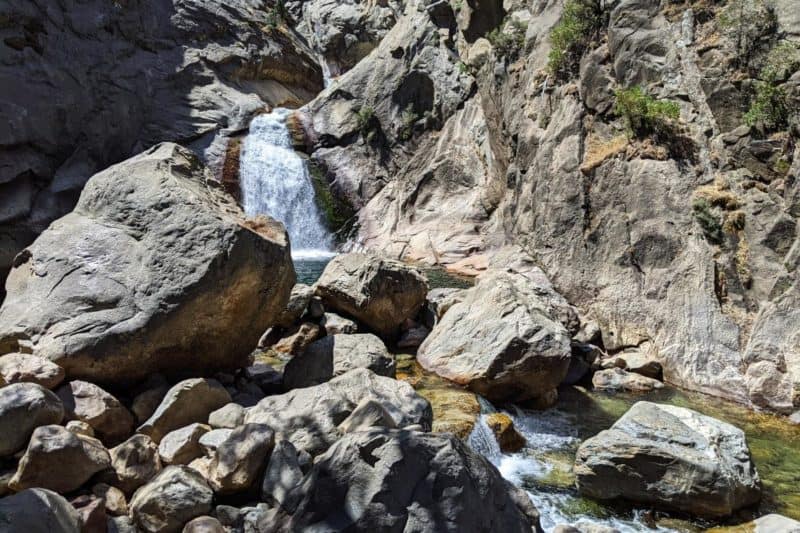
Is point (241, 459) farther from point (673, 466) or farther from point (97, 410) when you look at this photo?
point (673, 466)

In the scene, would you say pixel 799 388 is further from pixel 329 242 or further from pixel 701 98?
pixel 329 242

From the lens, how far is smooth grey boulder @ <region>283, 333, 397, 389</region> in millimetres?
6973

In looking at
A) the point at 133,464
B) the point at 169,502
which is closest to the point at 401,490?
the point at 169,502

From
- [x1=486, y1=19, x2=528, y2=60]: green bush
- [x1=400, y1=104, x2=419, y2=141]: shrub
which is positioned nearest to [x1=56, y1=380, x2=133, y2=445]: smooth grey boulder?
[x1=486, y1=19, x2=528, y2=60]: green bush

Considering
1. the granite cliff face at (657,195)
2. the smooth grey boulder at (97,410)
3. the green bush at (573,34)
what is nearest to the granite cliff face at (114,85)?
the smooth grey boulder at (97,410)

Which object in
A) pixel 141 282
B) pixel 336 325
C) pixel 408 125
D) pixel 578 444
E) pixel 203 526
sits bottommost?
pixel 578 444

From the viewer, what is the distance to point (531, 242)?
14070mm

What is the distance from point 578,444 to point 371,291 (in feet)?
13.5

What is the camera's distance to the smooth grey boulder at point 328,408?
506 cm

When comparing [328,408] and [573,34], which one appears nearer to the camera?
[328,408]

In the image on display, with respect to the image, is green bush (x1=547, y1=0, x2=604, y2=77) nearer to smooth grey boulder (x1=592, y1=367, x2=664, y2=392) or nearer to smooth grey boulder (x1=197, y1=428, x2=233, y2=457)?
smooth grey boulder (x1=592, y1=367, x2=664, y2=392)

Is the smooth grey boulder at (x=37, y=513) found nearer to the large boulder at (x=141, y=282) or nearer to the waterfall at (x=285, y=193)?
the large boulder at (x=141, y=282)

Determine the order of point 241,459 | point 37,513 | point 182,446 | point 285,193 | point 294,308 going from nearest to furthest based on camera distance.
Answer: point 37,513 < point 241,459 < point 182,446 < point 294,308 < point 285,193

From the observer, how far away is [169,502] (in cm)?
409
